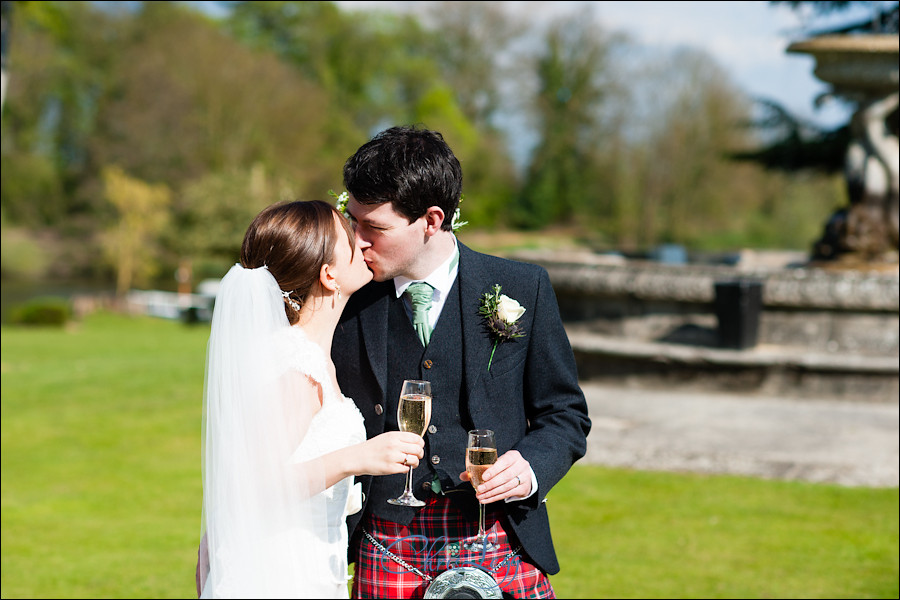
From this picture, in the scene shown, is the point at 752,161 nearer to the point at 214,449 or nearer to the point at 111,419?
the point at 111,419

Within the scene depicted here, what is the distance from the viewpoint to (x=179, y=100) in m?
39.9

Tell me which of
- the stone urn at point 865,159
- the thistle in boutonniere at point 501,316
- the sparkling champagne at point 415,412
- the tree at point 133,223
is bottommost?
the sparkling champagne at point 415,412

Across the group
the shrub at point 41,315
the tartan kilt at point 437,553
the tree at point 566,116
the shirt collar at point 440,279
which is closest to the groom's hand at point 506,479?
the tartan kilt at point 437,553

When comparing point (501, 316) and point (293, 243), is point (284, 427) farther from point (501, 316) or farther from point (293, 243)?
point (501, 316)

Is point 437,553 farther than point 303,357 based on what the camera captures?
Yes

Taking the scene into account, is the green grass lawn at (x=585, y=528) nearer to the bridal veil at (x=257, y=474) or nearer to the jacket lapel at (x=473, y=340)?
the jacket lapel at (x=473, y=340)

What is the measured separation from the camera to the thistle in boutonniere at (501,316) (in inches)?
114

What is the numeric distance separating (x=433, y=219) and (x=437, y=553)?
1.11 metres

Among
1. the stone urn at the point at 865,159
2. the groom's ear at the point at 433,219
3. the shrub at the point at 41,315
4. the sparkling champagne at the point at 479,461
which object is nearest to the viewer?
the sparkling champagne at the point at 479,461

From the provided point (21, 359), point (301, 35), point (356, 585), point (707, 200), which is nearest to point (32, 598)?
point (356, 585)

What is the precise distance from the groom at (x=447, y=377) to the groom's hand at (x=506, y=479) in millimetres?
18

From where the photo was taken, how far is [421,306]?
300 cm

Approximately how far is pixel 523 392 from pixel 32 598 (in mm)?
3792

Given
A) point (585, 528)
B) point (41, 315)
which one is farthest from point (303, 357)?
point (41, 315)
